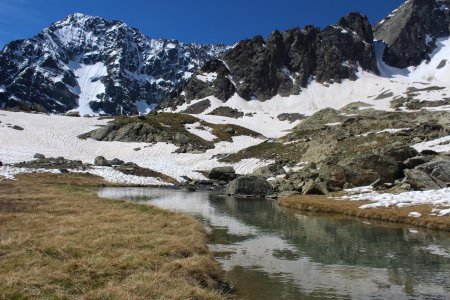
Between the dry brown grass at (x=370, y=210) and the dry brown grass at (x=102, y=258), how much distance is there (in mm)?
17723

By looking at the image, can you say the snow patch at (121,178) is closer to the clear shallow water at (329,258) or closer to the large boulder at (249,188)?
the large boulder at (249,188)

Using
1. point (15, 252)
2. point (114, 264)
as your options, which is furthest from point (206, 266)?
point (15, 252)

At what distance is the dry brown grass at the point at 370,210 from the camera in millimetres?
31891

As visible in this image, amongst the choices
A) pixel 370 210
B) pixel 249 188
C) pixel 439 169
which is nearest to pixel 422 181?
pixel 439 169

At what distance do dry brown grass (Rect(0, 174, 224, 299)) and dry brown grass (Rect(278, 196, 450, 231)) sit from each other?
1772cm

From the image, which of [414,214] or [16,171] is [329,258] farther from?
[16,171]

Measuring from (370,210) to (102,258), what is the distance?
94.5ft

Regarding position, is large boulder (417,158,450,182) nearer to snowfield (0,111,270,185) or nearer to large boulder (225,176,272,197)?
large boulder (225,176,272,197)

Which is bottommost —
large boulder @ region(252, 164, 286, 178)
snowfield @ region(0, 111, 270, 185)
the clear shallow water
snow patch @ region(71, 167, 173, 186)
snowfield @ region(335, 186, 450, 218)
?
the clear shallow water

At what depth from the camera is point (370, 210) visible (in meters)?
38.3

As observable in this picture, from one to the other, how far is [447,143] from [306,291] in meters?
67.5

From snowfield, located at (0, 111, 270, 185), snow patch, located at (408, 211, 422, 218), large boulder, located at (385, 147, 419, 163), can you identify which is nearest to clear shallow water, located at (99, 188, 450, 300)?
snow patch, located at (408, 211, 422, 218)

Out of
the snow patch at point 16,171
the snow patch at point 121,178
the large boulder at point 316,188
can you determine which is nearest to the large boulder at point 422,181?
the large boulder at point 316,188

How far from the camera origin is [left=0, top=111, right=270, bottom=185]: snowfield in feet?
316
